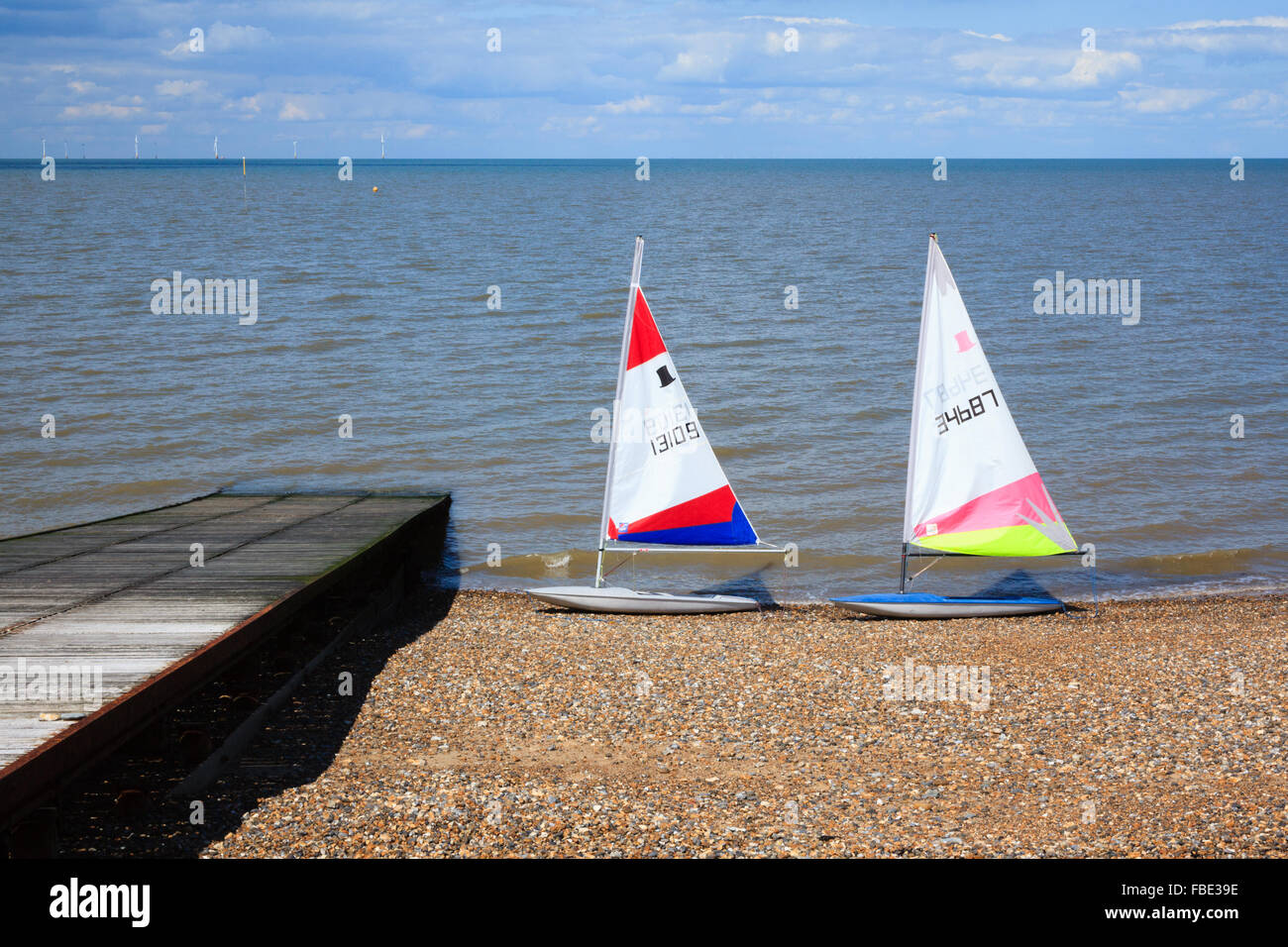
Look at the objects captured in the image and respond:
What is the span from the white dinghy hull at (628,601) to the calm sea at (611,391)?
7.02ft

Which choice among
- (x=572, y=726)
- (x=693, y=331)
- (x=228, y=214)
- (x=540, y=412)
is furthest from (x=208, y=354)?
(x=228, y=214)

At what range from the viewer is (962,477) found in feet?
54.5

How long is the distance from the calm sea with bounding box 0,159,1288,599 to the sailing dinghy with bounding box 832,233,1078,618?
7.85 feet

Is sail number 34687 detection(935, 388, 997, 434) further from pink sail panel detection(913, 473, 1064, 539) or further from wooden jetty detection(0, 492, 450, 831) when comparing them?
wooden jetty detection(0, 492, 450, 831)

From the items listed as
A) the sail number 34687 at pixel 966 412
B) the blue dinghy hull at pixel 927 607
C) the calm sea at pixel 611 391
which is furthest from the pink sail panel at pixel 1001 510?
the calm sea at pixel 611 391

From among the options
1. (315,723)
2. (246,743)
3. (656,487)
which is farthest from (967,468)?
(246,743)

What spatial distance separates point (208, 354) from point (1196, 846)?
110 feet

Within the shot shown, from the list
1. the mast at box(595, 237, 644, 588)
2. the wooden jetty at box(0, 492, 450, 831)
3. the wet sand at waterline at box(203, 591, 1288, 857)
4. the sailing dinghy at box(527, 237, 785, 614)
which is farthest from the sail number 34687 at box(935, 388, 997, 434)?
the wooden jetty at box(0, 492, 450, 831)

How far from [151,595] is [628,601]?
6.74m

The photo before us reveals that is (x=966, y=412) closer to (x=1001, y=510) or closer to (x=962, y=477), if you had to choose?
(x=962, y=477)

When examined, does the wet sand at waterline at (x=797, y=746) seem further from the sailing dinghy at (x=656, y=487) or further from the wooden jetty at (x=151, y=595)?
the wooden jetty at (x=151, y=595)

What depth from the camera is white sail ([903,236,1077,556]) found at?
1628 cm
